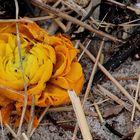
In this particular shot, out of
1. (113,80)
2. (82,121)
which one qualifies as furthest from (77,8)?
(82,121)

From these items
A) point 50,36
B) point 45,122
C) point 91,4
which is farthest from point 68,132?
point 91,4

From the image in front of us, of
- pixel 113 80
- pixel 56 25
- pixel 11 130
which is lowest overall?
pixel 11 130

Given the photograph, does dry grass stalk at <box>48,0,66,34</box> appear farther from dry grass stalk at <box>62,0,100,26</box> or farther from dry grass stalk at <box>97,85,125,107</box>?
dry grass stalk at <box>97,85,125,107</box>

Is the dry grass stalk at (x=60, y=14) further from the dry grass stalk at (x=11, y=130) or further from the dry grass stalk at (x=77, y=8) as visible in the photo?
the dry grass stalk at (x=11, y=130)

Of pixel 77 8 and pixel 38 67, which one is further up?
pixel 77 8

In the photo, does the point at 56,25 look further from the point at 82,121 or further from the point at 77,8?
the point at 82,121

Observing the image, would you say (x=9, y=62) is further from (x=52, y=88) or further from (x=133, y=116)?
(x=133, y=116)

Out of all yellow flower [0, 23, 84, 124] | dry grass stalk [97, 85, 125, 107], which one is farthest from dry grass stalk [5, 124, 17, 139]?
dry grass stalk [97, 85, 125, 107]

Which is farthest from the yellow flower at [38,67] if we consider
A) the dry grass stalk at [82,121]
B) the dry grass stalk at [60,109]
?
the dry grass stalk at [82,121]
